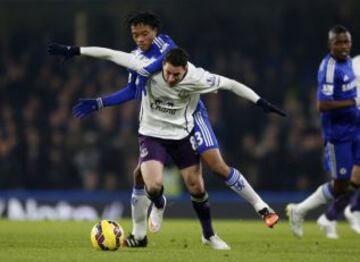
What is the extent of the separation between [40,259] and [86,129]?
11167 mm

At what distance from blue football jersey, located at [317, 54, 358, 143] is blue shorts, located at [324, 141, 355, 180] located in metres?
0.08

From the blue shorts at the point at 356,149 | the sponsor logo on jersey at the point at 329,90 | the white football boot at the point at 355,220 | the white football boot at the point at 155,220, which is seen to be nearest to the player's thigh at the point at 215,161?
the white football boot at the point at 155,220

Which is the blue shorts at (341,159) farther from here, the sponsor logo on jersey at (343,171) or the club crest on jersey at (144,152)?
the club crest on jersey at (144,152)

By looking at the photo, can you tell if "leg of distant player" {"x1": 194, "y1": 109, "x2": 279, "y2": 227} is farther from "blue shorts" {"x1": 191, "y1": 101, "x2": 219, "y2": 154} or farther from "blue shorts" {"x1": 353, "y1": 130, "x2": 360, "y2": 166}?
"blue shorts" {"x1": 353, "y1": 130, "x2": 360, "y2": 166}

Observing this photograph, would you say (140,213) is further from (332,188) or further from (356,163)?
(356,163)

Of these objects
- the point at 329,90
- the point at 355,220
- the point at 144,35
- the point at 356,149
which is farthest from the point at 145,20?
the point at 355,220

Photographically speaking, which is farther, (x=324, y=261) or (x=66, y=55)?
(x=66, y=55)

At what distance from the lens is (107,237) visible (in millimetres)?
9992

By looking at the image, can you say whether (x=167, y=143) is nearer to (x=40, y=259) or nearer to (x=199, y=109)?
(x=199, y=109)

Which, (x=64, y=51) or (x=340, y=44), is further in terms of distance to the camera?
(x=340, y=44)

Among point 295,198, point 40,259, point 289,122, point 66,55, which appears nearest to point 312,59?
point 289,122

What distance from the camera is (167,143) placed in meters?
10.4

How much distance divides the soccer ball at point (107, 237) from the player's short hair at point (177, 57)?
1.58 meters

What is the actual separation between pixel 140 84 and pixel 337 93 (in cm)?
299
